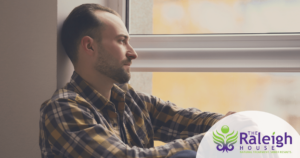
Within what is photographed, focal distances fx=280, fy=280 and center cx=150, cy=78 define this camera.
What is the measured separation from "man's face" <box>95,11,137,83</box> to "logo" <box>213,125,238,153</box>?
431 millimetres

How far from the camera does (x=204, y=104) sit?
1.64 metres

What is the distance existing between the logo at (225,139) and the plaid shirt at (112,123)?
0.08 m

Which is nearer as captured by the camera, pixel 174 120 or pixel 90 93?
pixel 90 93

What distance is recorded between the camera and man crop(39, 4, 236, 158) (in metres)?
0.91

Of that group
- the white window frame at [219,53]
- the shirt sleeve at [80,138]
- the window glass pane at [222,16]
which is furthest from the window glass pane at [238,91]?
the shirt sleeve at [80,138]

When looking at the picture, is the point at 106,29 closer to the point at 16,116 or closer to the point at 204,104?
the point at 16,116

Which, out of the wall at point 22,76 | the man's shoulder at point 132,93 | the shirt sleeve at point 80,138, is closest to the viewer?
the shirt sleeve at point 80,138

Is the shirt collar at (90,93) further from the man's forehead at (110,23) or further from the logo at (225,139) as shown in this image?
the logo at (225,139)

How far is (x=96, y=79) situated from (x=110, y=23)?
239mm

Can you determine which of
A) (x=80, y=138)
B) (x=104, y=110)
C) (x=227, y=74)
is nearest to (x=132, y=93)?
(x=104, y=110)

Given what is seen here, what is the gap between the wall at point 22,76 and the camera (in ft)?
3.90

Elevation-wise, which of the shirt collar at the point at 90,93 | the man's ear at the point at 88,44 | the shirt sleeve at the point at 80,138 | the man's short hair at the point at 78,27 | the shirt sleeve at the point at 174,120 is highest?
the man's short hair at the point at 78,27

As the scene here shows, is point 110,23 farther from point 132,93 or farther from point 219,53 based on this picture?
point 219,53

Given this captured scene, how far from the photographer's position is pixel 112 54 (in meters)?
1.13
